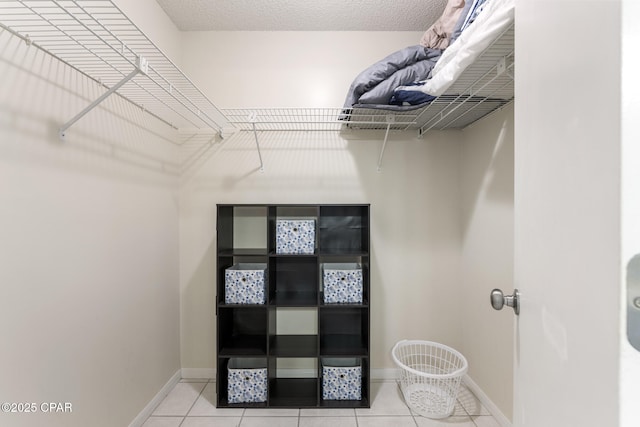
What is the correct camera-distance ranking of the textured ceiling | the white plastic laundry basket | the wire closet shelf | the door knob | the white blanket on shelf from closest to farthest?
the door knob
the white blanket on shelf
the wire closet shelf
the white plastic laundry basket
the textured ceiling

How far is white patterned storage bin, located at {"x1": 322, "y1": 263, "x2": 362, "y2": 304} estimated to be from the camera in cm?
187

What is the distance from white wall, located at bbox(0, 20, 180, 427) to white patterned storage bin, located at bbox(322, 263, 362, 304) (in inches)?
40.5

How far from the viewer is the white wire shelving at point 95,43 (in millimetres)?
922

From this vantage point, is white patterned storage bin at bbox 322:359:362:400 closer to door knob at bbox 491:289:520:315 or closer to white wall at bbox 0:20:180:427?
white wall at bbox 0:20:180:427

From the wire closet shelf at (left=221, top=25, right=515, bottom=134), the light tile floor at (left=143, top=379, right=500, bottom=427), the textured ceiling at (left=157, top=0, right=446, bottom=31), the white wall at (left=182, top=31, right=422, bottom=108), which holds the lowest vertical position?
the light tile floor at (left=143, top=379, right=500, bottom=427)

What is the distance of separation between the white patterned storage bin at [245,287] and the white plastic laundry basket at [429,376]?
89 centimetres

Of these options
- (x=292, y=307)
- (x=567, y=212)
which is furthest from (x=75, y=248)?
(x=567, y=212)

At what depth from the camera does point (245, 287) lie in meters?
1.84

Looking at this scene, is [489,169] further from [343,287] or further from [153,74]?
[153,74]

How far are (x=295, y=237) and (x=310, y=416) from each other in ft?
3.35

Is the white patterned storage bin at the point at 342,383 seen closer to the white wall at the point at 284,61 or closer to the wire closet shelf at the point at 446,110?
the wire closet shelf at the point at 446,110

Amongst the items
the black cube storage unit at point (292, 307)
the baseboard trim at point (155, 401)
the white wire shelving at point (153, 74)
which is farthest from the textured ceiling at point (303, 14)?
the baseboard trim at point (155, 401)

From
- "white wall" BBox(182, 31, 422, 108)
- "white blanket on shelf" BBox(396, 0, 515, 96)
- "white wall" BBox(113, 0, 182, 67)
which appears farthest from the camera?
"white wall" BBox(182, 31, 422, 108)

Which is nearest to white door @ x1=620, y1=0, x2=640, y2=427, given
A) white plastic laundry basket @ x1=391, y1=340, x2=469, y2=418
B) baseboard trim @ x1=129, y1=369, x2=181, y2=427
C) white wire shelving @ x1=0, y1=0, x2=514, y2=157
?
white wire shelving @ x1=0, y1=0, x2=514, y2=157
